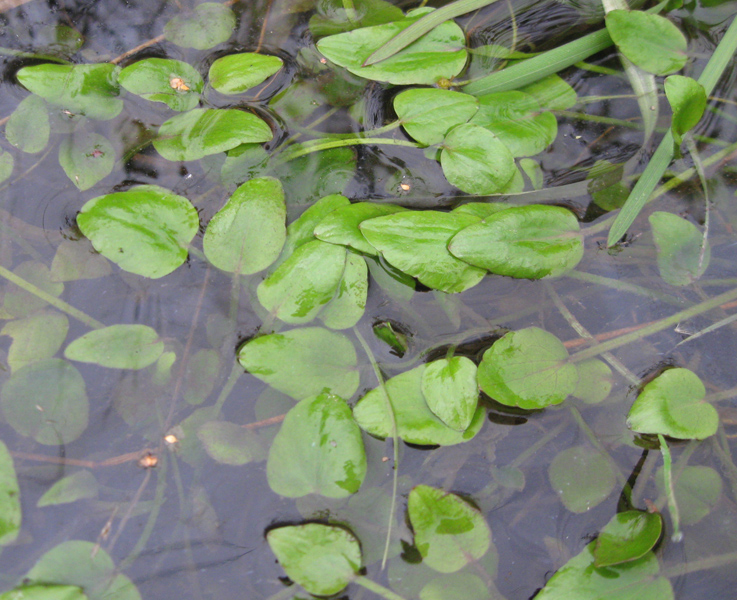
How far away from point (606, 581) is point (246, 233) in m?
1.05

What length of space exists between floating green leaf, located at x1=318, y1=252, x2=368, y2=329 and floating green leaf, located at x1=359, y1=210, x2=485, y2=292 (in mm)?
75

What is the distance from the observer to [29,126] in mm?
1254

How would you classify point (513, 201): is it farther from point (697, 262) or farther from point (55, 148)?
point (55, 148)

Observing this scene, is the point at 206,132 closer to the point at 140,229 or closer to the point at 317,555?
the point at 140,229

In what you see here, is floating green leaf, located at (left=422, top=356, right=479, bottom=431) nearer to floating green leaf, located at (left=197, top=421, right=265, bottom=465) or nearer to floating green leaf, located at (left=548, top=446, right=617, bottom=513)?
floating green leaf, located at (left=548, top=446, right=617, bottom=513)

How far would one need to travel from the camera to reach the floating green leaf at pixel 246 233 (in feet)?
3.72

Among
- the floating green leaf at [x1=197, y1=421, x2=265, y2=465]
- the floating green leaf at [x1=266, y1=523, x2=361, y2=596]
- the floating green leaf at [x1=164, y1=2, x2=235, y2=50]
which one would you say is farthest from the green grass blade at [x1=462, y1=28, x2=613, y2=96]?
the floating green leaf at [x1=266, y1=523, x2=361, y2=596]

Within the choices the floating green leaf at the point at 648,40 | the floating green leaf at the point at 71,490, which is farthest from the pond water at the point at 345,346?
the floating green leaf at the point at 648,40

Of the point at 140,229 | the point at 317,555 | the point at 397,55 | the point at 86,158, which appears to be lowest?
the point at 317,555

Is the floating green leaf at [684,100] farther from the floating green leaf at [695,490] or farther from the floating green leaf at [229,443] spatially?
the floating green leaf at [229,443]

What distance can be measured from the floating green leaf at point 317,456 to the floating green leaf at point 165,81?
2.79 ft

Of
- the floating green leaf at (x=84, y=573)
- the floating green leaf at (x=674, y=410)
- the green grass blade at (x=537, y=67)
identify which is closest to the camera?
the floating green leaf at (x=84, y=573)

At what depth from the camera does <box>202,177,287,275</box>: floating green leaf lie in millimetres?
1135

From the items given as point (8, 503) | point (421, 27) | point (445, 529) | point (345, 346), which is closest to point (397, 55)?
point (421, 27)
